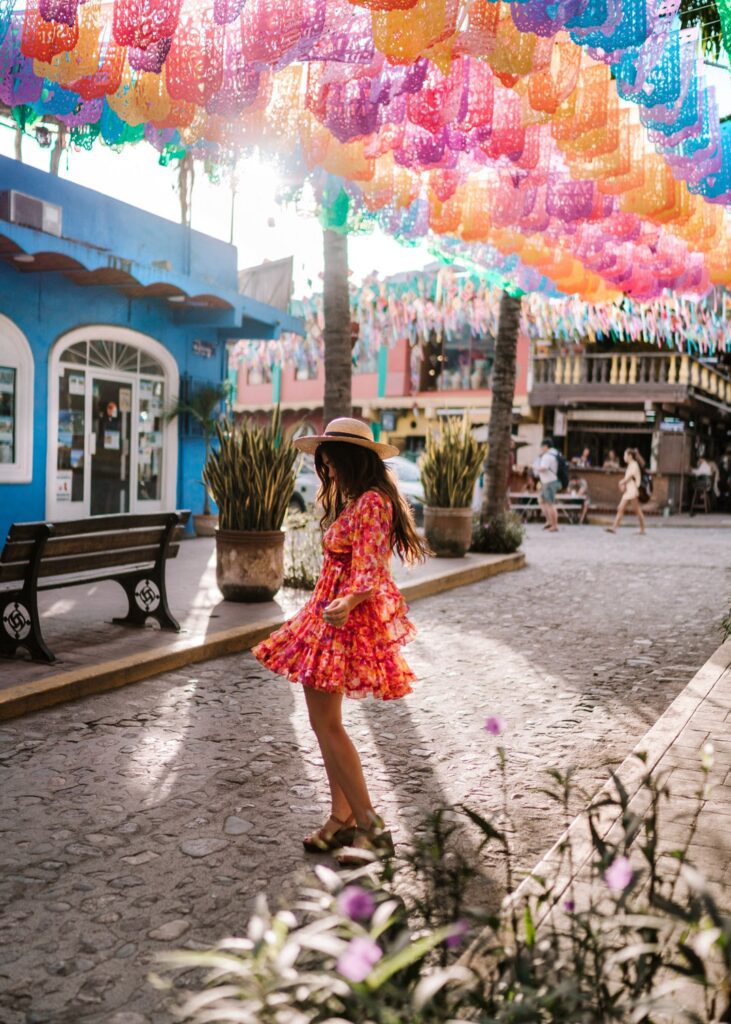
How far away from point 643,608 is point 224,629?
4760 millimetres

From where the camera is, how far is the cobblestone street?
3.03 m

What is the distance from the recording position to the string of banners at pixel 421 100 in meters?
4.91

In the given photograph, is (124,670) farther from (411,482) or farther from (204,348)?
(411,482)

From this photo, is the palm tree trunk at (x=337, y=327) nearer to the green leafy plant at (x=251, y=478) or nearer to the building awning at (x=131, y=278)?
the green leafy plant at (x=251, y=478)

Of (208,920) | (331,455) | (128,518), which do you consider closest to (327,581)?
(331,455)

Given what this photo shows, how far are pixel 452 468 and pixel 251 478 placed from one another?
484 centimetres

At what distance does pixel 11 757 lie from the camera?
188 inches

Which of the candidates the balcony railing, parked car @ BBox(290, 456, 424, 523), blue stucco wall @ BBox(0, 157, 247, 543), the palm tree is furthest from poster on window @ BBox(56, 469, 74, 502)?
Answer: the balcony railing

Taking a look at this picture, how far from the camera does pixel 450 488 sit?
43.2ft

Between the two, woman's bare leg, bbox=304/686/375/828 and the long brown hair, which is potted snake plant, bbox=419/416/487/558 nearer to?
the long brown hair

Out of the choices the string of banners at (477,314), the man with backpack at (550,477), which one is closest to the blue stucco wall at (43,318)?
the string of banners at (477,314)

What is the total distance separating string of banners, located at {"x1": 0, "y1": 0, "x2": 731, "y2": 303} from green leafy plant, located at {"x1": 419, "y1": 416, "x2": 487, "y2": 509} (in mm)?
4712

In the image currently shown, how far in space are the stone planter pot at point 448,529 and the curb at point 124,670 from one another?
524 cm

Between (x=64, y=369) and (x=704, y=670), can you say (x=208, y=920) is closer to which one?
(x=704, y=670)
